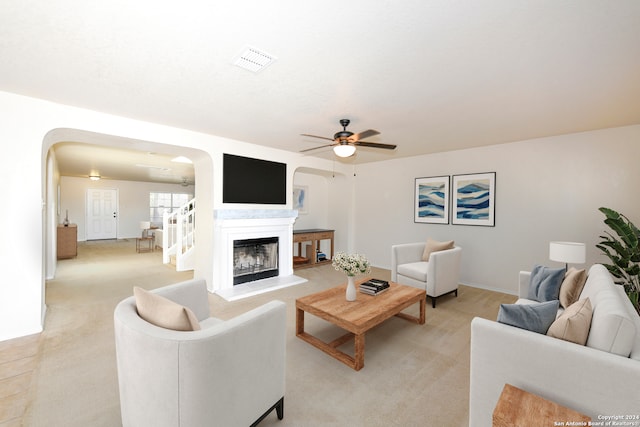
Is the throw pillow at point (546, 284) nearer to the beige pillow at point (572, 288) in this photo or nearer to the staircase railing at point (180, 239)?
the beige pillow at point (572, 288)

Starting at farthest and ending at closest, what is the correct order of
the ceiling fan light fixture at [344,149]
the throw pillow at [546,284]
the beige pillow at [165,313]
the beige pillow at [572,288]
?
the ceiling fan light fixture at [344,149], the throw pillow at [546,284], the beige pillow at [572,288], the beige pillow at [165,313]

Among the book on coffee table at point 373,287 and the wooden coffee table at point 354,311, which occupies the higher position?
the book on coffee table at point 373,287

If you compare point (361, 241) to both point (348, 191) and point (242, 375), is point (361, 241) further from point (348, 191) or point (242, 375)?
point (242, 375)

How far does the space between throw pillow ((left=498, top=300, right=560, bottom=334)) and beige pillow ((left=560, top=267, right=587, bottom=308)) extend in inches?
48.8

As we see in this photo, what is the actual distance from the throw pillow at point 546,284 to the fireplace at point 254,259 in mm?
3966

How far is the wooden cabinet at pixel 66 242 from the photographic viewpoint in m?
6.73

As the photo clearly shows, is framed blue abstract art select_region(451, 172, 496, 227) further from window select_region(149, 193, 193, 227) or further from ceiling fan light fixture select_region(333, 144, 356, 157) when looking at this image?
window select_region(149, 193, 193, 227)

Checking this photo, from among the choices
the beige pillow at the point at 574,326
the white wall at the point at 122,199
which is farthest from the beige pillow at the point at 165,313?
the white wall at the point at 122,199

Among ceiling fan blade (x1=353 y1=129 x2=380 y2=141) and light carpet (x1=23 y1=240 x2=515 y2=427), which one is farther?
ceiling fan blade (x1=353 y1=129 x2=380 y2=141)

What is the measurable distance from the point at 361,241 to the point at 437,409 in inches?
191

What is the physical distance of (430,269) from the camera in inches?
147

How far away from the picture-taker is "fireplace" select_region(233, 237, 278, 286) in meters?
4.74

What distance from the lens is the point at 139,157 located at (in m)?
6.01

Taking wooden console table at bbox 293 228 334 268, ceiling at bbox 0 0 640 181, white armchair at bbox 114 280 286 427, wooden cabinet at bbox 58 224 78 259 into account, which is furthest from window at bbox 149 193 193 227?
white armchair at bbox 114 280 286 427
